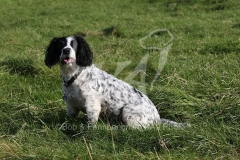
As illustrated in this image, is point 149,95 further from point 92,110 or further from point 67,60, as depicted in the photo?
point 67,60

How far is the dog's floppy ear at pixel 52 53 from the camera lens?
5.14m

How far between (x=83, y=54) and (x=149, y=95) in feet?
3.66

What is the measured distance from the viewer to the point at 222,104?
4734 millimetres

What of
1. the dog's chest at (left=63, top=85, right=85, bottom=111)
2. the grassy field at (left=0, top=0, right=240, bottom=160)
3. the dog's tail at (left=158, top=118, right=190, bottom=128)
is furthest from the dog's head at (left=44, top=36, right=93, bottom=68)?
the dog's tail at (left=158, top=118, right=190, bottom=128)

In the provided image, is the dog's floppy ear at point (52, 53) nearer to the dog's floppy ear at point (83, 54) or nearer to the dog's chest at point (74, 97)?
the dog's floppy ear at point (83, 54)

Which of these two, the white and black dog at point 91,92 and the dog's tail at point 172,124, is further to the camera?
the white and black dog at point 91,92

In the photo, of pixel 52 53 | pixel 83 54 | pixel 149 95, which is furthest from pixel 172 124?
pixel 52 53

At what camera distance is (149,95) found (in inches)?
218

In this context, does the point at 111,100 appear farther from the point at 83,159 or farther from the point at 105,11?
the point at 105,11

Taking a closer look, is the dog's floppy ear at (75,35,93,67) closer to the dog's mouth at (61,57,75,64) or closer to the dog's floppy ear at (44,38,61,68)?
the dog's mouth at (61,57,75,64)

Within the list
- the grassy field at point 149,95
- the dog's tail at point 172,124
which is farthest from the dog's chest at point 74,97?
the dog's tail at point 172,124

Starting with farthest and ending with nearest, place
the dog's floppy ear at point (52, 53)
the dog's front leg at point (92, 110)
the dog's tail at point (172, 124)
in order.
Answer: the dog's floppy ear at point (52, 53)
the dog's front leg at point (92, 110)
the dog's tail at point (172, 124)

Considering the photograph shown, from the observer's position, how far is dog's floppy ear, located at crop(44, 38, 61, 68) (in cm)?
514

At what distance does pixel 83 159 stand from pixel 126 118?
1404 millimetres
